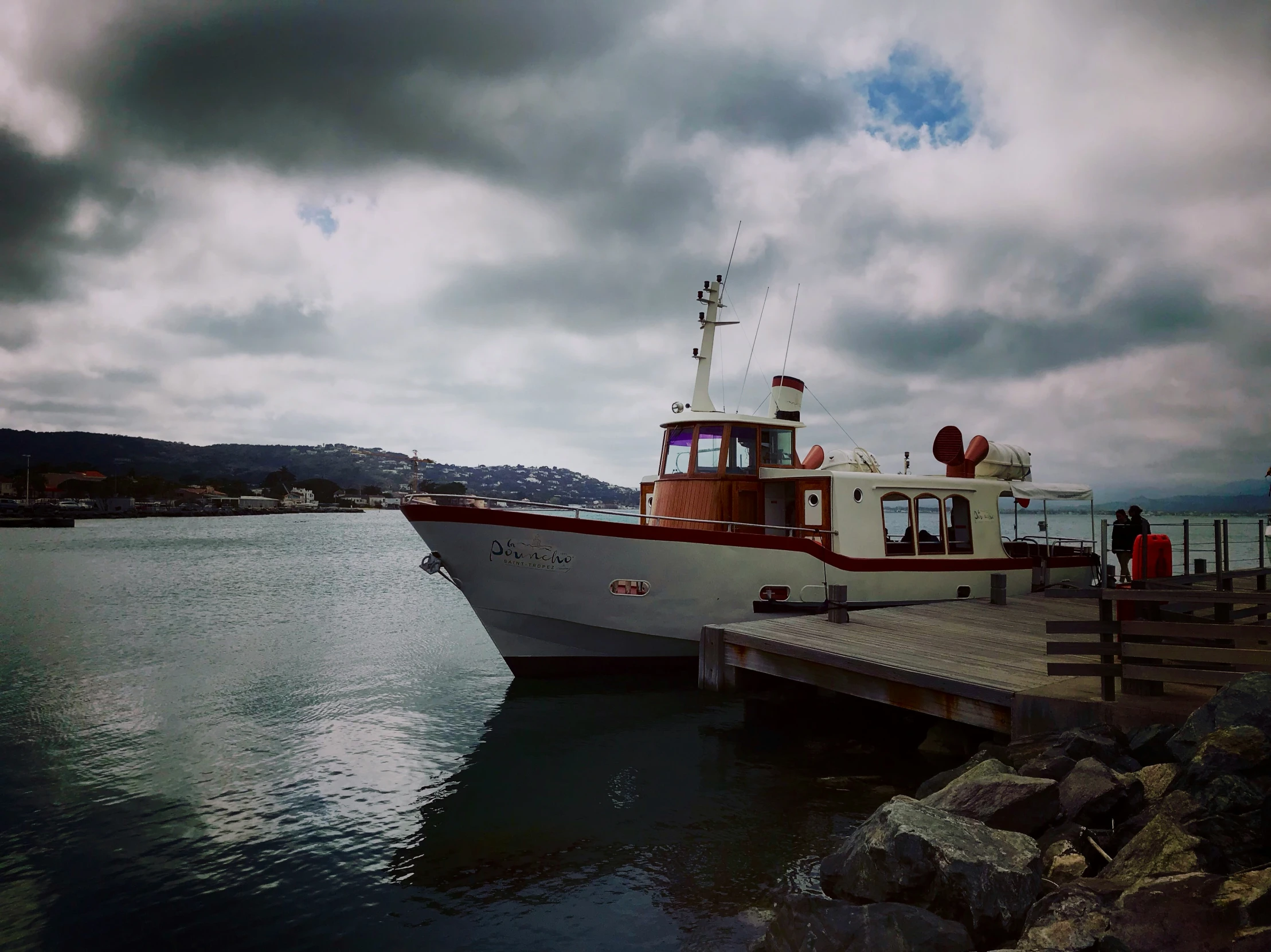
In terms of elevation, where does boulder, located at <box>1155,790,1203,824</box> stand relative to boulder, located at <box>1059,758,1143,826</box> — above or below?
above

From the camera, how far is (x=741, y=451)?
1302 centimetres

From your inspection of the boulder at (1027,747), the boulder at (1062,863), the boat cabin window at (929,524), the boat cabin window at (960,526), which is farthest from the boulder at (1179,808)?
the boat cabin window at (960,526)

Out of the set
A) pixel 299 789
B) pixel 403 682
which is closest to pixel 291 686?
pixel 403 682

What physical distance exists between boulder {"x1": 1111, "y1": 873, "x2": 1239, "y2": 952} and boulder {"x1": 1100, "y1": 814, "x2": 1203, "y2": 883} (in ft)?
0.65

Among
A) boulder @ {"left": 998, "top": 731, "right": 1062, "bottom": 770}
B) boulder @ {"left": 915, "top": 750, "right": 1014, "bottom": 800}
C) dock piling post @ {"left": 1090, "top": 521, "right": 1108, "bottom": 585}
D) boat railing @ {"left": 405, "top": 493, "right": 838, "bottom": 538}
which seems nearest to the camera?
boulder @ {"left": 998, "top": 731, "right": 1062, "bottom": 770}

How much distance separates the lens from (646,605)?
37.2ft

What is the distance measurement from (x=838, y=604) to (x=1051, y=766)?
503cm

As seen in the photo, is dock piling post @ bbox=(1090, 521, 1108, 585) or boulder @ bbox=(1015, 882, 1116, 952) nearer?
boulder @ bbox=(1015, 882, 1116, 952)

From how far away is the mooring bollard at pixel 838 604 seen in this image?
10.8 m

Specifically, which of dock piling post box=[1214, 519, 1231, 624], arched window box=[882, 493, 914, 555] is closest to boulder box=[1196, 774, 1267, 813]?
dock piling post box=[1214, 519, 1231, 624]

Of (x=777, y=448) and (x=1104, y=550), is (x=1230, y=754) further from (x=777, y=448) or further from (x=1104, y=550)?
(x=777, y=448)

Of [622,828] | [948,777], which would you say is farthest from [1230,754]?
[622,828]

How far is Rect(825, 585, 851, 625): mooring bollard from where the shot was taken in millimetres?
10750

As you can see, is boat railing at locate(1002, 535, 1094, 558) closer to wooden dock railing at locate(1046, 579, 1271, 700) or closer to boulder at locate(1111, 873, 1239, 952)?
wooden dock railing at locate(1046, 579, 1271, 700)
